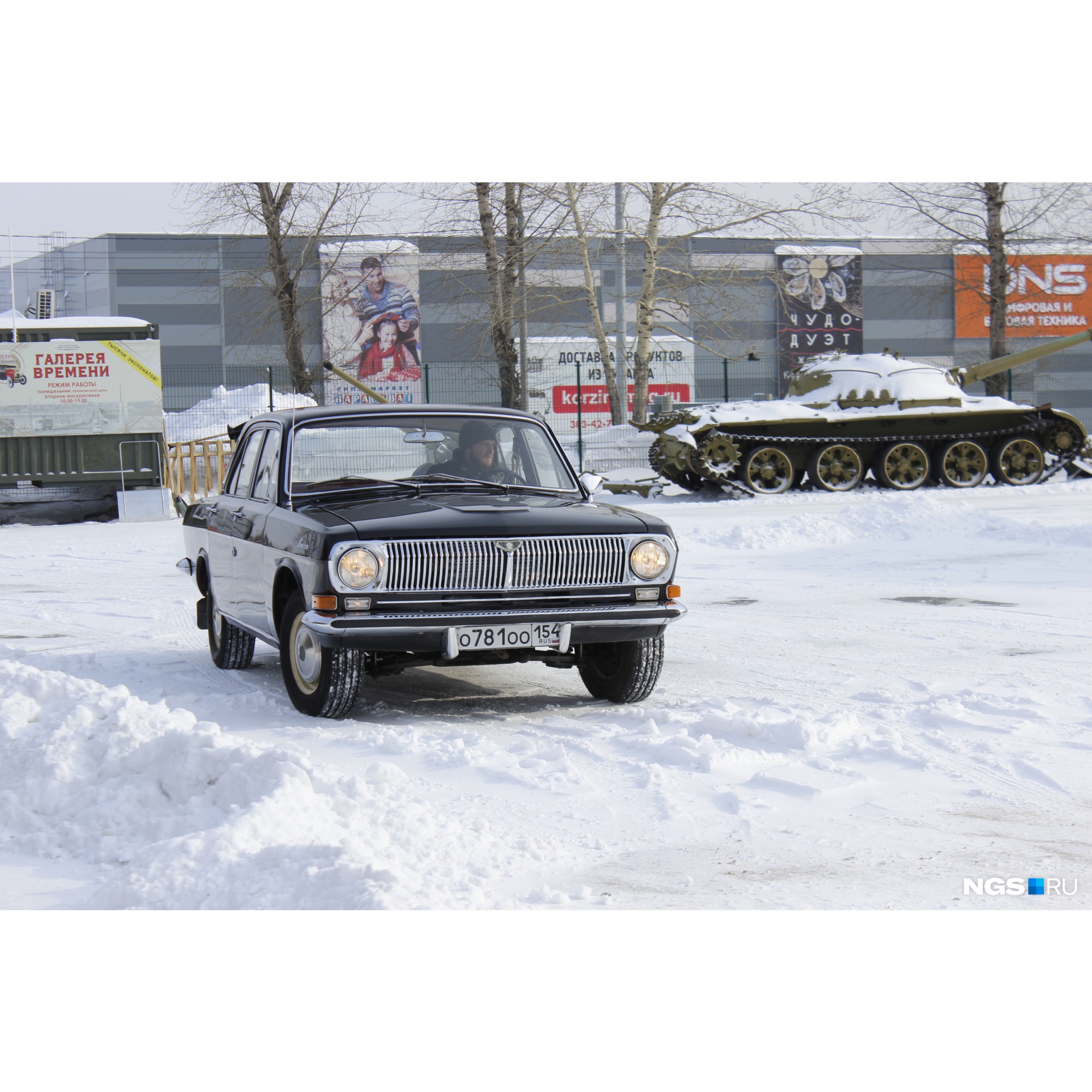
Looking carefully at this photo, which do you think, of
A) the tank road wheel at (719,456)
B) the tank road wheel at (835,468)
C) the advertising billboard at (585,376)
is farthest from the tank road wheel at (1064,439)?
the advertising billboard at (585,376)

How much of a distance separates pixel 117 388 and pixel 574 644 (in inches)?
655

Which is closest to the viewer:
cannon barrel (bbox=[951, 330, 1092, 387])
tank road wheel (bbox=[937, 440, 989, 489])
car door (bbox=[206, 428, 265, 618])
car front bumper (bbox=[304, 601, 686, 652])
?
car front bumper (bbox=[304, 601, 686, 652])

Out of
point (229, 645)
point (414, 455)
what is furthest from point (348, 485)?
point (229, 645)

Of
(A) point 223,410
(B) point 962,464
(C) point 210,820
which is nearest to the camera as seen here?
(C) point 210,820

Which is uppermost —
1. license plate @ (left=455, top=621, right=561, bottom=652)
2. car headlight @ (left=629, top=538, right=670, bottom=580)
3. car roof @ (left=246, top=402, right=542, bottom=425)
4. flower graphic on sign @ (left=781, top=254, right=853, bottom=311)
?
flower graphic on sign @ (left=781, top=254, right=853, bottom=311)

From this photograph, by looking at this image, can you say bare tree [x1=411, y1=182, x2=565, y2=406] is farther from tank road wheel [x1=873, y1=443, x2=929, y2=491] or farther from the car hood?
the car hood

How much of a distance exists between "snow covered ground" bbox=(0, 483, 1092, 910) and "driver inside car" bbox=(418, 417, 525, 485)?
46.1 inches

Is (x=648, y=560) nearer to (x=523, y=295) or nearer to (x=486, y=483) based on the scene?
(x=486, y=483)

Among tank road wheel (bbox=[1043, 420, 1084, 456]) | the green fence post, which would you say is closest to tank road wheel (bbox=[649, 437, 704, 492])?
the green fence post

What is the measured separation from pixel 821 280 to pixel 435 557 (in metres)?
48.2

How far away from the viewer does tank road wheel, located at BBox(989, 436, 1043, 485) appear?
2584cm

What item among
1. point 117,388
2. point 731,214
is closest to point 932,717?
point 117,388

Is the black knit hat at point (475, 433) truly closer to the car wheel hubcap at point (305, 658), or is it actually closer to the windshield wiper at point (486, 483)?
the windshield wiper at point (486, 483)

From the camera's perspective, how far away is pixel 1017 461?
85.1 ft
